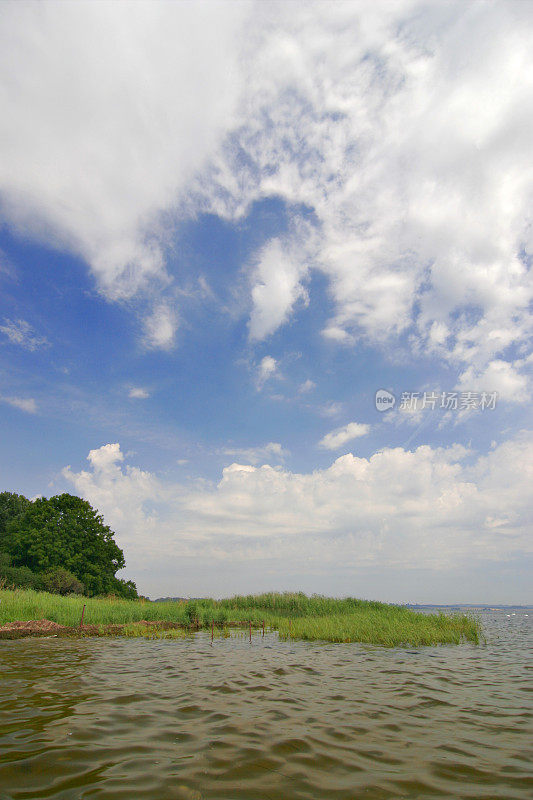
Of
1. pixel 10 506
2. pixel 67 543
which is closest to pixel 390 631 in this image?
pixel 67 543

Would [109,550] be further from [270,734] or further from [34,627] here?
[270,734]

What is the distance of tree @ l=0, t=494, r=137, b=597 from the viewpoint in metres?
47.9

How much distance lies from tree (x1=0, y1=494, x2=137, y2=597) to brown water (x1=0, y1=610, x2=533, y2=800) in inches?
1441

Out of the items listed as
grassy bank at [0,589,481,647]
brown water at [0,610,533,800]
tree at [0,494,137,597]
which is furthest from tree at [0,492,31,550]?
brown water at [0,610,533,800]

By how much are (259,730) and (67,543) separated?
1958 inches

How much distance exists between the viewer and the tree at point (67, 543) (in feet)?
157

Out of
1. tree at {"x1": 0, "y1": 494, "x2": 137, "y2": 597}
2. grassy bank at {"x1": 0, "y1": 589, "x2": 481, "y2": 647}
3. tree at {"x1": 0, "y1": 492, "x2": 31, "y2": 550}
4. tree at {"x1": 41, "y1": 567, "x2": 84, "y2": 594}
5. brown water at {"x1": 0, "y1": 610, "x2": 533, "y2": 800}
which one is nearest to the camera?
brown water at {"x1": 0, "y1": 610, "x2": 533, "y2": 800}

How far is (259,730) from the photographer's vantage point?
7.80 metres

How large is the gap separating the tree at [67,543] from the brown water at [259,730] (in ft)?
120

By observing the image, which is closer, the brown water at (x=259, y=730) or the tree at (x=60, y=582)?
the brown water at (x=259, y=730)

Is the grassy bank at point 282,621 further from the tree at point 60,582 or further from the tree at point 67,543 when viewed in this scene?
the tree at point 67,543

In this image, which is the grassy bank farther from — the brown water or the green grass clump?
the brown water

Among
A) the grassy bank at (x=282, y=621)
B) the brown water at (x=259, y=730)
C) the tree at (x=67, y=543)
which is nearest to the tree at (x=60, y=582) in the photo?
the tree at (x=67, y=543)

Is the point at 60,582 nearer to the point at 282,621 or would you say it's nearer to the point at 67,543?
the point at 67,543
